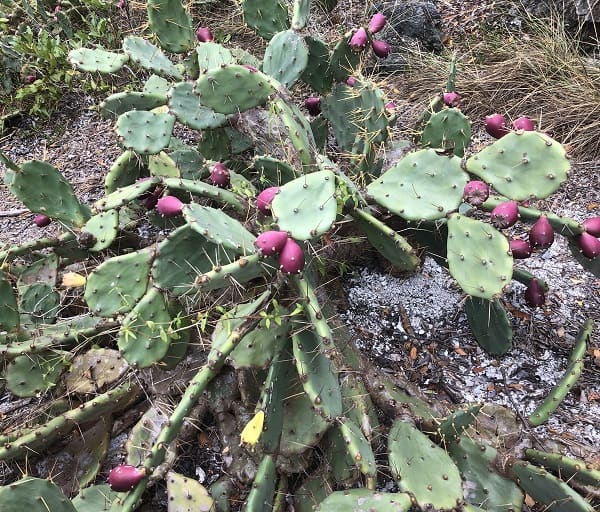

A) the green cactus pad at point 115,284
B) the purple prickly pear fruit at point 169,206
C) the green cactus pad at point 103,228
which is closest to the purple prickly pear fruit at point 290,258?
the purple prickly pear fruit at point 169,206

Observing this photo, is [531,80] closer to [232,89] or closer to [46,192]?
[232,89]

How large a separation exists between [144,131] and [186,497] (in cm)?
141

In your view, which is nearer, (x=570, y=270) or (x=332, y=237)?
(x=332, y=237)

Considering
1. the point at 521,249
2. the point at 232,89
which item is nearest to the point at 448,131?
the point at 521,249

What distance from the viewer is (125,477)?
1437 mm

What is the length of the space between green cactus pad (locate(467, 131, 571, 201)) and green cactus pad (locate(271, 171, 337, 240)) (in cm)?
55

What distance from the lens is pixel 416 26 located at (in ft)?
12.0

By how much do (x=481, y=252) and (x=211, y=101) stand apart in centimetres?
114

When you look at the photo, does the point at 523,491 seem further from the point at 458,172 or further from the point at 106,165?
the point at 106,165

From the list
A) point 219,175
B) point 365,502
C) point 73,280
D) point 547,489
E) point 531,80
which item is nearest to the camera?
point 365,502

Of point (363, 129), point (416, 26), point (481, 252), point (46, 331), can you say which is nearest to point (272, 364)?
point (481, 252)

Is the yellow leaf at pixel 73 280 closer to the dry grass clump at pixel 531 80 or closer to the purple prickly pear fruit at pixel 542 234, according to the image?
the purple prickly pear fruit at pixel 542 234

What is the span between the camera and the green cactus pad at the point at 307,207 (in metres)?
1.39

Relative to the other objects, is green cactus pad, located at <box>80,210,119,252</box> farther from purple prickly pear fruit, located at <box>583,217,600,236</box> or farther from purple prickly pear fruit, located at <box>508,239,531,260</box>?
purple prickly pear fruit, located at <box>583,217,600,236</box>
